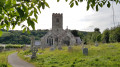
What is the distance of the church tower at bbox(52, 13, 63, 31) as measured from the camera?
42822 mm

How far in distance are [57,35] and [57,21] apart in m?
6.76

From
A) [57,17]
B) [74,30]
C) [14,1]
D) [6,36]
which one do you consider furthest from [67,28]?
[14,1]

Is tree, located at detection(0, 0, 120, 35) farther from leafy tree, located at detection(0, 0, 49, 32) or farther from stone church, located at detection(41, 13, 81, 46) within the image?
stone church, located at detection(41, 13, 81, 46)

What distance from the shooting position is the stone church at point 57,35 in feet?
123

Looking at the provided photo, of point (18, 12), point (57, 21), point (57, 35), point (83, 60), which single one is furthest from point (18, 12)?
point (57, 21)

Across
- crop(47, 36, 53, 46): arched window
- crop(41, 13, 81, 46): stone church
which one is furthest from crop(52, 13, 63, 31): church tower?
crop(47, 36, 53, 46): arched window

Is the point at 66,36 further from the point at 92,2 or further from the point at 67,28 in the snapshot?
the point at 92,2

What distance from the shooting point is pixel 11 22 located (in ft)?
7.79

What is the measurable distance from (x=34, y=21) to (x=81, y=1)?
2.07m

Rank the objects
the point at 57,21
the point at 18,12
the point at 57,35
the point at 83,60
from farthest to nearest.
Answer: the point at 57,21 → the point at 57,35 → the point at 83,60 → the point at 18,12

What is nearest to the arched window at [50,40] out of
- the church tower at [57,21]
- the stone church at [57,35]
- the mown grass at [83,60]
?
the stone church at [57,35]

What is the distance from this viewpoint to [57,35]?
128 ft

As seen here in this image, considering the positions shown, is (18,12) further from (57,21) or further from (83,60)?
(57,21)

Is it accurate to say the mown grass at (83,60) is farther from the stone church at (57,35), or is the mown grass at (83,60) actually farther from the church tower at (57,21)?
the church tower at (57,21)
